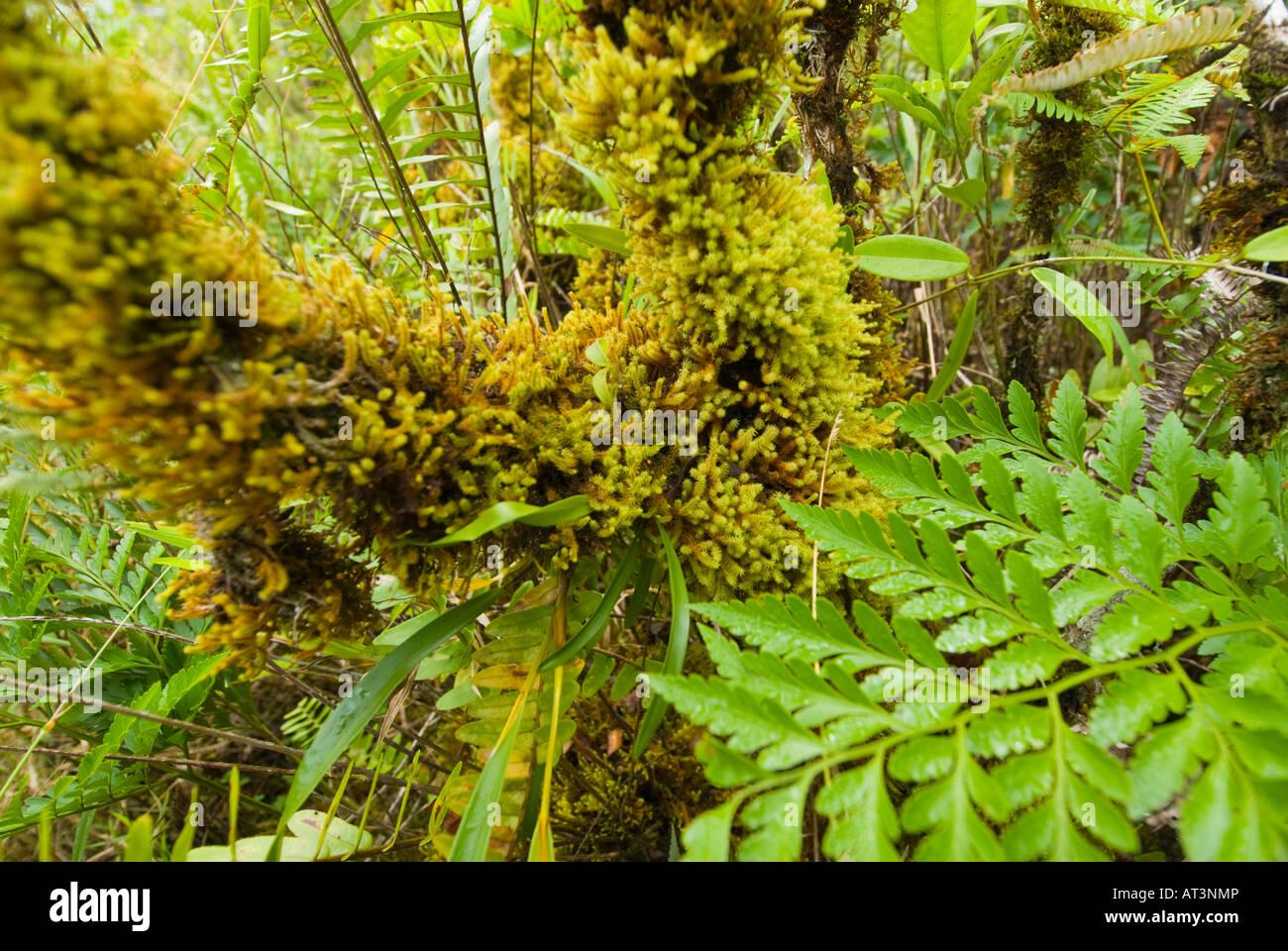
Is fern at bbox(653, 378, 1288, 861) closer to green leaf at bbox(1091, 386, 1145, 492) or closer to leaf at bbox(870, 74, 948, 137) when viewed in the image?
green leaf at bbox(1091, 386, 1145, 492)

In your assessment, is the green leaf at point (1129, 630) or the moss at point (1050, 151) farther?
the moss at point (1050, 151)

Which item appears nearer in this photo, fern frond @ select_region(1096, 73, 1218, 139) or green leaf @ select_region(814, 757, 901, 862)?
green leaf @ select_region(814, 757, 901, 862)

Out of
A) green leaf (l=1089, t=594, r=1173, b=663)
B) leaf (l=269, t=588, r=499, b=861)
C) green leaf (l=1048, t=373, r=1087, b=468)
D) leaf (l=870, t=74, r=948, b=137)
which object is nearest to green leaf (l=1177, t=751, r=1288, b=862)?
green leaf (l=1089, t=594, r=1173, b=663)

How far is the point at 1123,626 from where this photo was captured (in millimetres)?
637

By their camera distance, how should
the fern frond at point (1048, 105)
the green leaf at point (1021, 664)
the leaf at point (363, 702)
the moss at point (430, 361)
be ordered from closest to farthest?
the moss at point (430, 361) < the green leaf at point (1021, 664) < the leaf at point (363, 702) < the fern frond at point (1048, 105)

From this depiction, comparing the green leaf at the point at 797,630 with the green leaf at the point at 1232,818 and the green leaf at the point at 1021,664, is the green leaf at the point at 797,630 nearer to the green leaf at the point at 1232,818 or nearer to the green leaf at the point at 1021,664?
the green leaf at the point at 1021,664

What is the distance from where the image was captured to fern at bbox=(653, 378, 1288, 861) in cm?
54

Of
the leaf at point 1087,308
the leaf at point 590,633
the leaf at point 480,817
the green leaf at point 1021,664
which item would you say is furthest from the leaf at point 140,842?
the leaf at point 1087,308

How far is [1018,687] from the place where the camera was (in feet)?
2.22

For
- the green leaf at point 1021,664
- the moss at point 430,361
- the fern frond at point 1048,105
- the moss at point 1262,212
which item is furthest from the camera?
the fern frond at point 1048,105

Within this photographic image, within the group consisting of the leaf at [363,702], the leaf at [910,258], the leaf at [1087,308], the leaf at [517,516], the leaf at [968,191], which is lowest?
the leaf at [363,702]

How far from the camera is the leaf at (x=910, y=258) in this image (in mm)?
933
